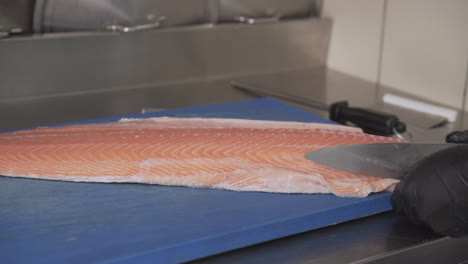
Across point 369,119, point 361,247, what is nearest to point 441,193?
point 361,247

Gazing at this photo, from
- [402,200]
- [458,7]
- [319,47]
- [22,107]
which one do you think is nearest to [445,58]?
[458,7]

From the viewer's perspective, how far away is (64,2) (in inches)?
92.0

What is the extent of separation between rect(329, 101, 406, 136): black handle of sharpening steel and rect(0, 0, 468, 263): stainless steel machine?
0.14 meters

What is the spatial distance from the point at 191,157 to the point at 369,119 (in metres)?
0.73

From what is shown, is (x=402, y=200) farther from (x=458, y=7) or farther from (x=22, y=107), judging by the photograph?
(x=22, y=107)

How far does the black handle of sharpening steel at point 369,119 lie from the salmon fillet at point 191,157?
303 mm

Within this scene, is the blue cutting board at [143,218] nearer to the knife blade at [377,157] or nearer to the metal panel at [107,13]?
the knife blade at [377,157]

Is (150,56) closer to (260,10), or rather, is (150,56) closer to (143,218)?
(260,10)

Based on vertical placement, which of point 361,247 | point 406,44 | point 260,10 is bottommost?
point 361,247

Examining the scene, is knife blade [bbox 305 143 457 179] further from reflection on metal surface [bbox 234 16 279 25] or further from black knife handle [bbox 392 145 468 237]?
reflection on metal surface [bbox 234 16 279 25]

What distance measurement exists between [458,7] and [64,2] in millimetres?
1538

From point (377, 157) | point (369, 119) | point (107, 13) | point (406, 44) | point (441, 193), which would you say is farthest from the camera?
point (406, 44)

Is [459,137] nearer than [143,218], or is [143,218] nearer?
[143,218]

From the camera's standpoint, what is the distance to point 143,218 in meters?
1.21
